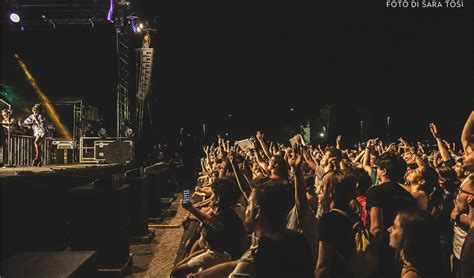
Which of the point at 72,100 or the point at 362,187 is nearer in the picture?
the point at 362,187

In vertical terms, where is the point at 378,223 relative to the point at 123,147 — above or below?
below

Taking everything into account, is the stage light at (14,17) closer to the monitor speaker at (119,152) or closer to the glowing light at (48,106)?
the monitor speaker at (119,152)

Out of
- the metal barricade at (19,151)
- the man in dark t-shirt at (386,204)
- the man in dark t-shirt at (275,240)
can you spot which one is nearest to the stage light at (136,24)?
the metal barricade at (19,151)

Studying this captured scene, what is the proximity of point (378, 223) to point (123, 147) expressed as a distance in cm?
1066

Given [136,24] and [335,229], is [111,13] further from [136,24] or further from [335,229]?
[335,229]

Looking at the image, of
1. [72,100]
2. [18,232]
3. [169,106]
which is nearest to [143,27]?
[72,100]

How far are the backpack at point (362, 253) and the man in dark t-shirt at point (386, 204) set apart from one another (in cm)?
39

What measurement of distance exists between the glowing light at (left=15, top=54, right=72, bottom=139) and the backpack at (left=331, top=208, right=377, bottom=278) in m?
16.7

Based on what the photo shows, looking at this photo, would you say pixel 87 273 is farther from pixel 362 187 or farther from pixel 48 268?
pixel 362 187

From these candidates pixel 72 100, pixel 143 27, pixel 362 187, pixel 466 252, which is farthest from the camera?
pixel 72 100

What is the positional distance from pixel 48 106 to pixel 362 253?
17237 millimetres

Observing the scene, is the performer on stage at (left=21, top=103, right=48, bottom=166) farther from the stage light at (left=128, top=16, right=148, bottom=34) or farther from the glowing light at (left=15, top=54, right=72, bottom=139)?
the glowing light at (left=15, top=54, right=72, bottom=139)

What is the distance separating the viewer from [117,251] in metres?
6.03

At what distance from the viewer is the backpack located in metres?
2.78
